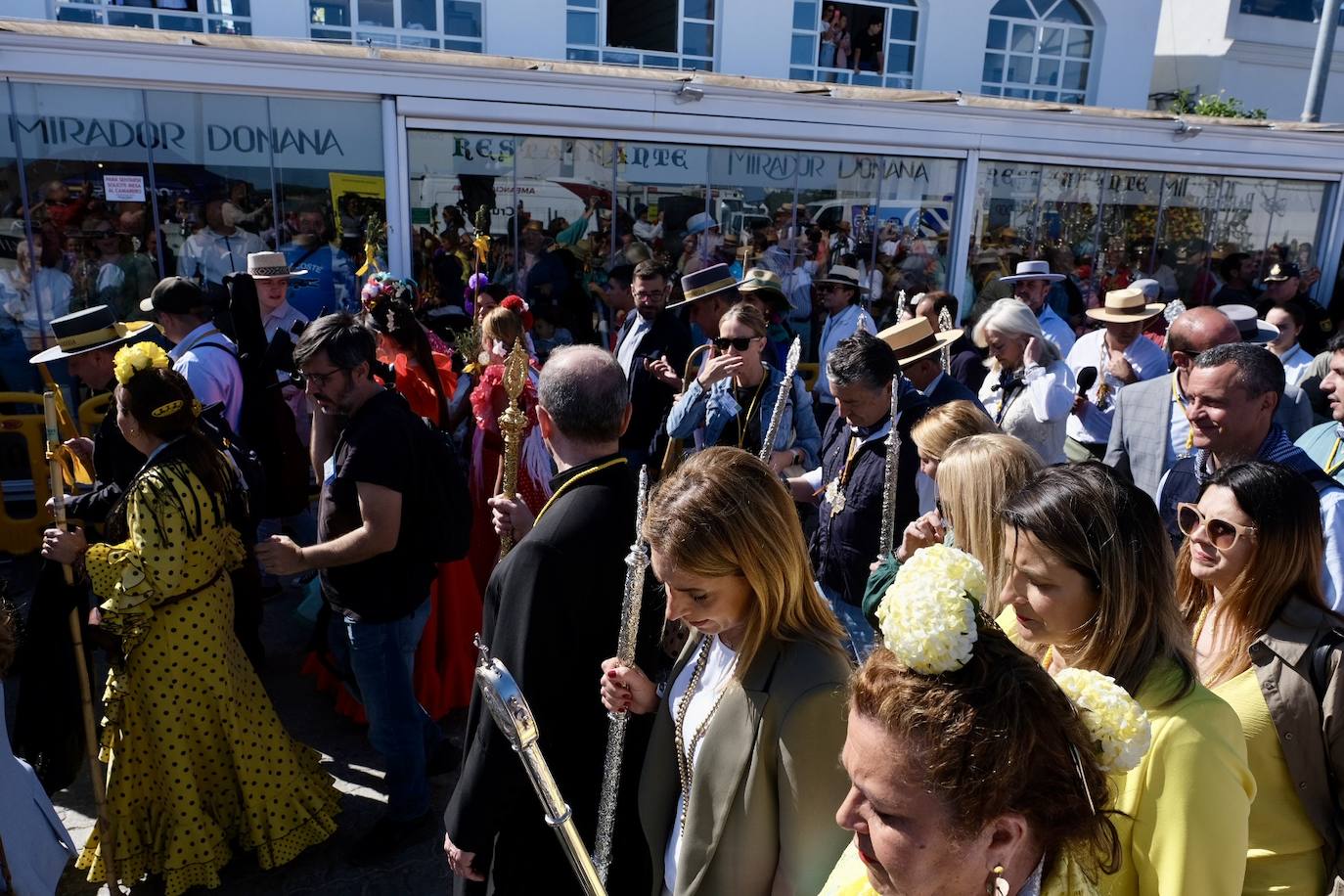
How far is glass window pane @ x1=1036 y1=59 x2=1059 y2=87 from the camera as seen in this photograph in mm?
18578

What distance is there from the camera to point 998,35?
59.3 ft

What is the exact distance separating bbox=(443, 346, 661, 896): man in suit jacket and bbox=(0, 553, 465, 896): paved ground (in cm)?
121

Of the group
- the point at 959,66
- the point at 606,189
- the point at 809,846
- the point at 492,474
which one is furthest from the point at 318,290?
the point at 959,66

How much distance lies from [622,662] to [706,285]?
13.5 feet

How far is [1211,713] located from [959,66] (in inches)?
722

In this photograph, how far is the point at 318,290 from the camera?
7.94 metres

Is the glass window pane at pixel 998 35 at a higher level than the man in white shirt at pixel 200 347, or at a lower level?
higher

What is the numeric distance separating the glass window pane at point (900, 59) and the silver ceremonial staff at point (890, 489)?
15.9m

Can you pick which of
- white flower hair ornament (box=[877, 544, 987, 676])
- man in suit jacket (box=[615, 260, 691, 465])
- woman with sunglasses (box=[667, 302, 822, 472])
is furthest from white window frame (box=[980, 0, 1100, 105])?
white flower hair ornament (box=[877, 544, 987, 676])

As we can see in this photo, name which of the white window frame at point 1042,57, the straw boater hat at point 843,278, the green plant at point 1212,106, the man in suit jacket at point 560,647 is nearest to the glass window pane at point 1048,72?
the white window frame at point 1042,57

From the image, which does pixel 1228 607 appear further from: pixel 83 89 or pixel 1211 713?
pixel 83 89

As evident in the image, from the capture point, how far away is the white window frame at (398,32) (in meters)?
13.9

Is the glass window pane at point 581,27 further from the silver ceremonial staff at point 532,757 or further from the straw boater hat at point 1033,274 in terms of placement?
the silver ceremonial staff at point 532,757

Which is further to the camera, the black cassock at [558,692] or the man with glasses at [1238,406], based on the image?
the man with glasses at [1238,406]
